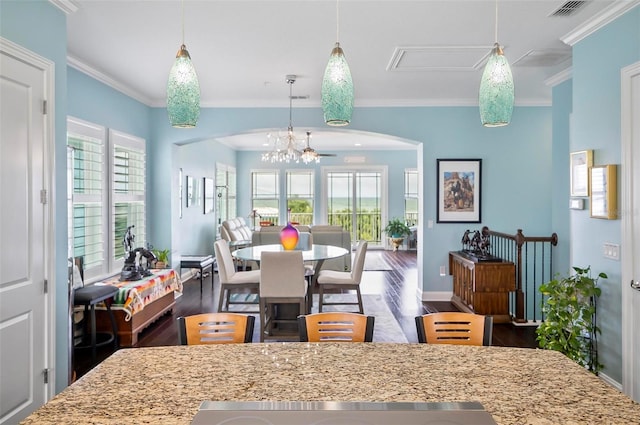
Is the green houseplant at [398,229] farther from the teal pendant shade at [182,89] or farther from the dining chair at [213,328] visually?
the teal pendant shade at [182,89]

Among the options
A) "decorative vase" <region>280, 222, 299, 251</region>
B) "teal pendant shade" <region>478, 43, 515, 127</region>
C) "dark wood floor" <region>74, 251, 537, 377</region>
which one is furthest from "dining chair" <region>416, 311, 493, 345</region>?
"decorative vase" <region>280, 222, 299, 251</region>

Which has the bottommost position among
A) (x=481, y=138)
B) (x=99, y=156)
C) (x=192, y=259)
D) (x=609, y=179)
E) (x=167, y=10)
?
(x=192, y=259)

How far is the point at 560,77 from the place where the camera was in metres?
4.84

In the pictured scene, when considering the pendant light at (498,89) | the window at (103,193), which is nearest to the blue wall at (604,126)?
the pendant light at (498,89)

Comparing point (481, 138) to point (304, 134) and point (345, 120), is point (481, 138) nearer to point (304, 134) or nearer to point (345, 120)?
point (304, 134)

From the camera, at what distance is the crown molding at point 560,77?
4654mm

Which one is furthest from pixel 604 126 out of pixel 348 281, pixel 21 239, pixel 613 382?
pixel 21 239

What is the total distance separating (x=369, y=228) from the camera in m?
11.9

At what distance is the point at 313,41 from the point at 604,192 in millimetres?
2552

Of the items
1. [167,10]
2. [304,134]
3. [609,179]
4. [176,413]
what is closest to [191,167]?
[304,134]

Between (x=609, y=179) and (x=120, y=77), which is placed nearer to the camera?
(x=609, y=179)

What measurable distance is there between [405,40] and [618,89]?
164 cm

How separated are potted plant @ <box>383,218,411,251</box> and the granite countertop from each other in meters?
9.76

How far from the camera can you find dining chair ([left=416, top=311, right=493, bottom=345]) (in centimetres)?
195
